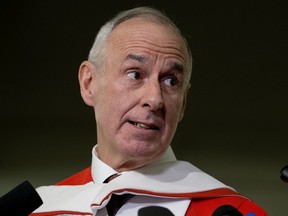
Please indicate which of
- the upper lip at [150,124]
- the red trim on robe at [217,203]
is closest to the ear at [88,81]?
the upper lip at [150,124]

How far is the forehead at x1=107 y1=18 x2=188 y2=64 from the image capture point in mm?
1435

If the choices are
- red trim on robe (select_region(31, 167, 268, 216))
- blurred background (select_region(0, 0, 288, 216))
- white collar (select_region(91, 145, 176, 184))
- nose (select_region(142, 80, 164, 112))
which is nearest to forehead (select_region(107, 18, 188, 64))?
nose (select_region(142, 80, 164, 112))

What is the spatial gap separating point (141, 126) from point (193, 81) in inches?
66.4

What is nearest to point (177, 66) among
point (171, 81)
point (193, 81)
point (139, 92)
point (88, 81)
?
point (171, 81)

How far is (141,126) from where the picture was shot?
4.48 feet

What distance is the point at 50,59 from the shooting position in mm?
3000

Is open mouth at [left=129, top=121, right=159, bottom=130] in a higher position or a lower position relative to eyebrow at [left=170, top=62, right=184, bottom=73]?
lower

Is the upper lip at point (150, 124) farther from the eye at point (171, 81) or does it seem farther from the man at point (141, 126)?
the eye at point (171, 81)

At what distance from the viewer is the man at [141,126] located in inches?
53.9

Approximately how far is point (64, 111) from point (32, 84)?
0.84ft

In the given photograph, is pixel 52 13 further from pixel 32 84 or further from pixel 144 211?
pixel 144 211

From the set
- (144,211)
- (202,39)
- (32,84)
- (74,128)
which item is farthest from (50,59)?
(144,211)

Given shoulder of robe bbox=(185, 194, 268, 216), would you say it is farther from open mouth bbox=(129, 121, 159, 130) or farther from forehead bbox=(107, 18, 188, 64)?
forehead bbox=(107, 18, 188, 64)

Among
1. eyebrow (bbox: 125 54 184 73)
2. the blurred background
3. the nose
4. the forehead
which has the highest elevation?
the forehead
